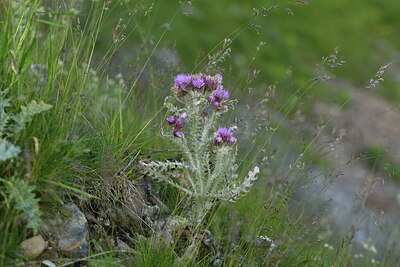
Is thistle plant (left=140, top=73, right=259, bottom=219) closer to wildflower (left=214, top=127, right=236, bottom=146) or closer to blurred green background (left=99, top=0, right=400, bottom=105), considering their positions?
wildflower (left=214, top=127, right=236, bottom=146)

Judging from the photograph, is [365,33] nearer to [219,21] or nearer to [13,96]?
[219,21]

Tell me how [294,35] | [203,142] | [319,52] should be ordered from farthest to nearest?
1. [294,35]
2. [319,52]
3. [203,142]

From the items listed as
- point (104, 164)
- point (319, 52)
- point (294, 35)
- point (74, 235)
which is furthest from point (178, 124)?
point (294, 35)

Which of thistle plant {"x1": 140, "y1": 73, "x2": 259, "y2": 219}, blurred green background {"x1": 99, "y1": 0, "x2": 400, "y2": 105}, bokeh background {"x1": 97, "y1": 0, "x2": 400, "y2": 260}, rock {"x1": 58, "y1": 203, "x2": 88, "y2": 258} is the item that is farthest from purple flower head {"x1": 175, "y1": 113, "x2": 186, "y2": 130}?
blurred green background {"x1": 99, "y1": 0, "x2": 400, "y2": 105}

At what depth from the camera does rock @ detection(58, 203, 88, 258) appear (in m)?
2.16

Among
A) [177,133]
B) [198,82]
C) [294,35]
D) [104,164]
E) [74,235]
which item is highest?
[198,82]

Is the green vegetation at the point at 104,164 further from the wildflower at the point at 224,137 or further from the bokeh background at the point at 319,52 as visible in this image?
the bokeh background at the point at 319,52

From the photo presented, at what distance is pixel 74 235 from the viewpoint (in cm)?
221

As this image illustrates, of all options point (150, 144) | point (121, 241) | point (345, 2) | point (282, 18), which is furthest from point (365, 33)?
point (121, 241)

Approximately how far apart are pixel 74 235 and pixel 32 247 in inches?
8.8

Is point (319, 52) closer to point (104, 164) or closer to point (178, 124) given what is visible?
point (178, 124)

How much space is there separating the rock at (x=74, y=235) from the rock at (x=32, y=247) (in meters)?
0.11

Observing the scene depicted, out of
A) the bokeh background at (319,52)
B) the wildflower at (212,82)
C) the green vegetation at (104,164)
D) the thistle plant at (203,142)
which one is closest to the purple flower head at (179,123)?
the thistle plant at (203,142)

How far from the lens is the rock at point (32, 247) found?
2.02 meters
